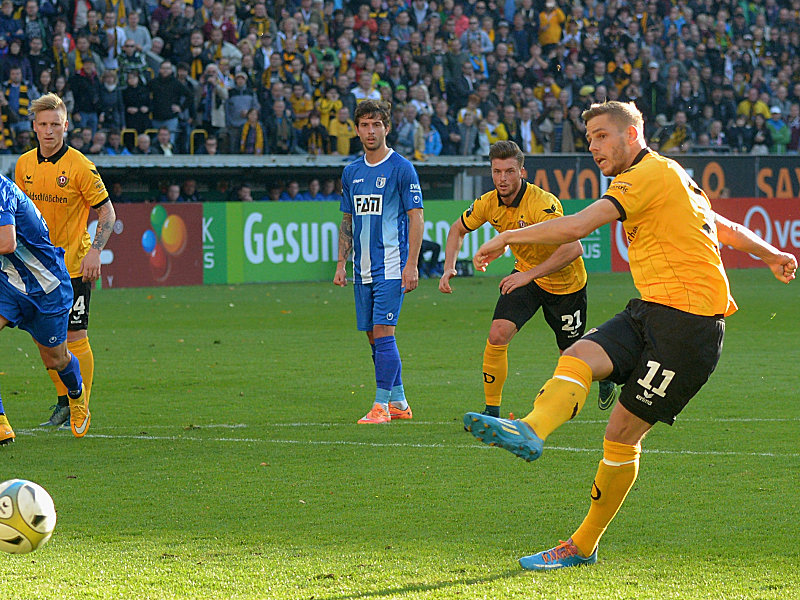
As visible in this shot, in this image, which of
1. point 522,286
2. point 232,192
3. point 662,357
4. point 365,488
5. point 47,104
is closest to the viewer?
point 662,357

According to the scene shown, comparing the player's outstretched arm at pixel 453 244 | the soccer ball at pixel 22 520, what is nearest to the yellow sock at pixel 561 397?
the soccer ball at pixel 22 520

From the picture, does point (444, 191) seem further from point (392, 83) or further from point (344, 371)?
point (344, 371)

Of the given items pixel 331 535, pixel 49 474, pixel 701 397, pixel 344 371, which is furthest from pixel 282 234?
pixel 331 535

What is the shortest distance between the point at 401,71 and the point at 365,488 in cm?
1941

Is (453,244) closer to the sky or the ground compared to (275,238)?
closer to the sky

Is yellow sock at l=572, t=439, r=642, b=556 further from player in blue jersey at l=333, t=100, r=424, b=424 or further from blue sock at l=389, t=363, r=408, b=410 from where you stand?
blue sock at l=389, t=363, r=408, b=410

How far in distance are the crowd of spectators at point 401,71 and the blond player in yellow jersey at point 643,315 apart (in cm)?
1635

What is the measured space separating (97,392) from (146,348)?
10.3ft

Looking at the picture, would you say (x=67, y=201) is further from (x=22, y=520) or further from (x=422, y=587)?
(x=422, y=587)

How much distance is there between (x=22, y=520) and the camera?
428cm

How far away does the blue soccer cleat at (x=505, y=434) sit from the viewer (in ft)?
13.7

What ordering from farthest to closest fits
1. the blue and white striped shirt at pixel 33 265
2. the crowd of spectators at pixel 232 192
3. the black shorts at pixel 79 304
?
1. the crowd of spectators at pixel 232 192
2. the black shorts at pixel 79 304
3. the blue and white striped shirt at pixel 33 265

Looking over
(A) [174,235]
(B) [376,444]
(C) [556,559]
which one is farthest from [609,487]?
(A) [174,235]

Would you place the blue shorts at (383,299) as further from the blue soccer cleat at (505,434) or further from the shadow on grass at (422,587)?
the blue soccer cleat at (505,434)
